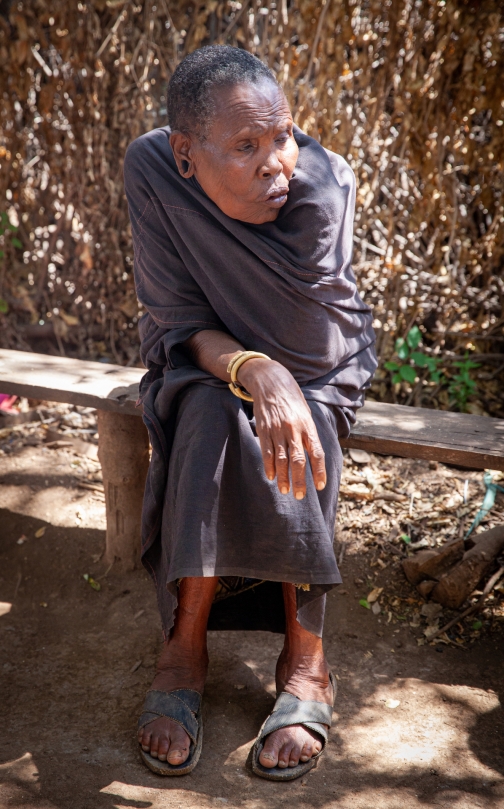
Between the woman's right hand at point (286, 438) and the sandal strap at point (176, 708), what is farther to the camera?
the sandal strap at point (176, 708)

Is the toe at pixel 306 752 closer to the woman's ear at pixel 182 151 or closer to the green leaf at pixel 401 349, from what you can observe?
the woman's ear at pixel 182 151

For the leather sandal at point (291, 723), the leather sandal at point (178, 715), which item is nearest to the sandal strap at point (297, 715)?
the leather sandal at point (291, 723)

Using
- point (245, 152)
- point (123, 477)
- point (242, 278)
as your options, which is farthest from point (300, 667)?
point (245, 152)

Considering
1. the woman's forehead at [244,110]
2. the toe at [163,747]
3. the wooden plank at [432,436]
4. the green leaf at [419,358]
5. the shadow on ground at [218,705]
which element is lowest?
the shadow on ground at [218,705]

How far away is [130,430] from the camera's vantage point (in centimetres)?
269

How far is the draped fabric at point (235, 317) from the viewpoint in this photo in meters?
1.93

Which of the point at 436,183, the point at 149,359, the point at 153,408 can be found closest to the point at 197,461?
the point at 153,408

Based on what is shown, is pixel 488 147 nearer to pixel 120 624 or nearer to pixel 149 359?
pixel 149 359

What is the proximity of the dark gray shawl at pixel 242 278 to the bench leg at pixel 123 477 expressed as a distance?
0.50 metres

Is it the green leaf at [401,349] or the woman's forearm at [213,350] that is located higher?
the woman's forearm at [213,350]

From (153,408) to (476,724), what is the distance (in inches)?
53.0

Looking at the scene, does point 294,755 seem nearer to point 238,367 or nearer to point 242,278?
point 238,367

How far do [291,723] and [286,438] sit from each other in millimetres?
844

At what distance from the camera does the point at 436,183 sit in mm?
3549
